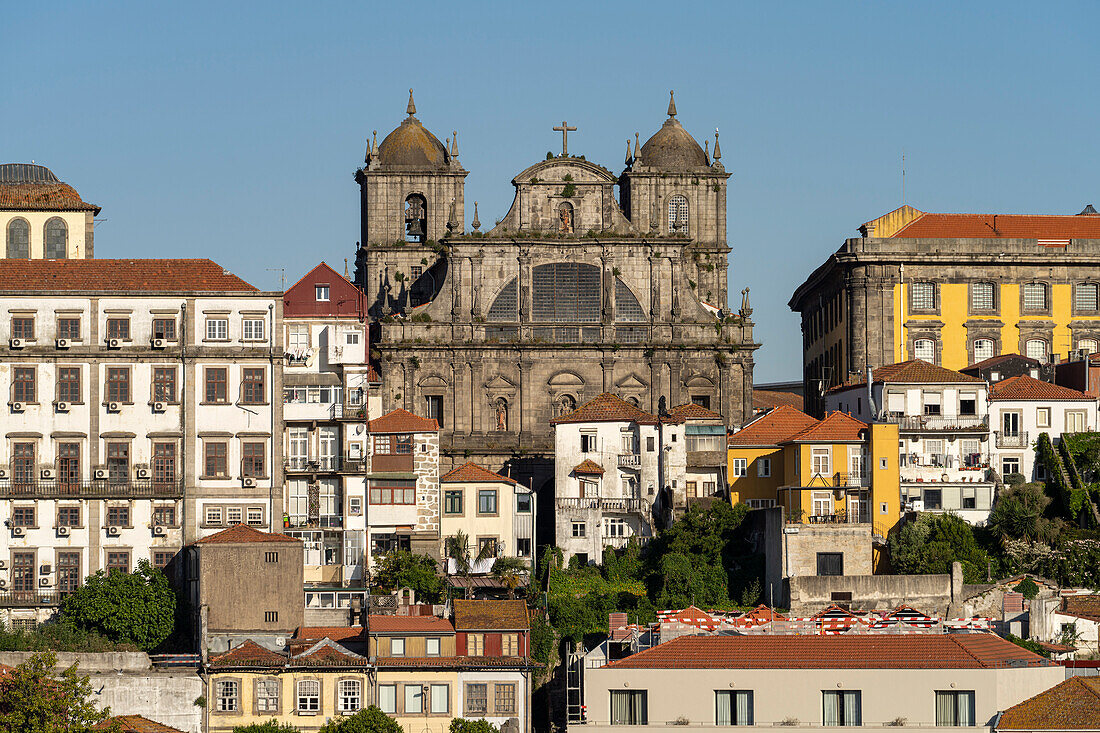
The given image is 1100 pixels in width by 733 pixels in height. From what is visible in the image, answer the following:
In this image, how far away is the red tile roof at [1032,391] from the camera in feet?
319

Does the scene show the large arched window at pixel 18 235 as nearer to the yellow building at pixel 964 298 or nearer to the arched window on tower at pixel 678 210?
the arched window on tower at pixel 678 210

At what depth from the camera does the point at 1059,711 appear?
70750 millimetres

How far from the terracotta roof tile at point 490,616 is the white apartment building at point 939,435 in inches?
801

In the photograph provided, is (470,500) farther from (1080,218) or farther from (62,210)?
(1080,218)

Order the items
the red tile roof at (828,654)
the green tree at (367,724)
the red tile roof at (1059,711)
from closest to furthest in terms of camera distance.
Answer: the red tile roof at (1059,711) < the red tile roof at (828,654) < the green tree at (367,724)

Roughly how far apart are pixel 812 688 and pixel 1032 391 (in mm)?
29293

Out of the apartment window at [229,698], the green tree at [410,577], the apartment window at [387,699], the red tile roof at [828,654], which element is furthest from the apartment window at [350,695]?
the green tree at [410,577]

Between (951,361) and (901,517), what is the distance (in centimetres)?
2113

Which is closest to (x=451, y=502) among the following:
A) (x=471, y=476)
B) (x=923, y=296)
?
(x=471, y=476)

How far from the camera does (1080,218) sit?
117m

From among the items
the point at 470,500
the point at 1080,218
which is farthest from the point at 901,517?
the point at 1080,218

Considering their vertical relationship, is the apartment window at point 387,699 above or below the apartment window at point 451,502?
below

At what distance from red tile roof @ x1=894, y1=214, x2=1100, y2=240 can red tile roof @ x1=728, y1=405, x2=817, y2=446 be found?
57.6 ft

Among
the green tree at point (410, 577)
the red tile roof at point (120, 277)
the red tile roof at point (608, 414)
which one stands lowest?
the green tree at point (410, 577)
